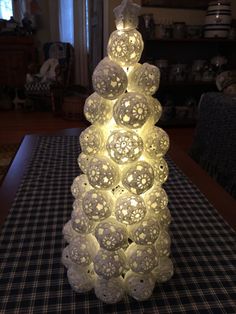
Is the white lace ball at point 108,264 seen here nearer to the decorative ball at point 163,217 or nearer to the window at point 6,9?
the decorative ball at point 163,217

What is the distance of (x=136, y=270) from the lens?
516 millimetres

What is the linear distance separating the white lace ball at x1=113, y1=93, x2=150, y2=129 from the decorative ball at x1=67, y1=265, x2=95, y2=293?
0.29 meters

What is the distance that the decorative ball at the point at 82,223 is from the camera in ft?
1.73

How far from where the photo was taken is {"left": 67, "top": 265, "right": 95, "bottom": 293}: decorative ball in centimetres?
53

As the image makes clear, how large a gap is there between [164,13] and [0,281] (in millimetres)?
3294

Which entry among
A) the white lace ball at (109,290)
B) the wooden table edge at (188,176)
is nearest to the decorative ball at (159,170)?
the white lace ball at (109,290)

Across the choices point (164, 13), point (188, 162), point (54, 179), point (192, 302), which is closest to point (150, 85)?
point (192, 302)

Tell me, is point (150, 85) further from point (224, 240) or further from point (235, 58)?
point (235, 58)

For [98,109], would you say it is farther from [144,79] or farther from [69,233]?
[69,233]

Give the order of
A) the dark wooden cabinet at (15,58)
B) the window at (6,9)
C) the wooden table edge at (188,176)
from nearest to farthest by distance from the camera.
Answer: the wooden table edge at (188,176) < the dark wooden cabinet at (15,58) < the window at (6,9)

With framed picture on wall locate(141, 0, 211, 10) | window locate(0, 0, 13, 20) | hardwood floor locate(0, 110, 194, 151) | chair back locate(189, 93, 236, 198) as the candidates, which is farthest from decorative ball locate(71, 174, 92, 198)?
window locate(0, 0, 13, 20)

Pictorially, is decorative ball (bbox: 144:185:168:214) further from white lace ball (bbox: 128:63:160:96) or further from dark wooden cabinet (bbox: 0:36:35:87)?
dark wooden cabinet (bbox: 0:36:35:87)

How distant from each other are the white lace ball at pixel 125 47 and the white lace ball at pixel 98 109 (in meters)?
0.07

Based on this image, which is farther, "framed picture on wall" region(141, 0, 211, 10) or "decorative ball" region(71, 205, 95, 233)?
"framed picture on wall" region(141, 0, 211, 10)
